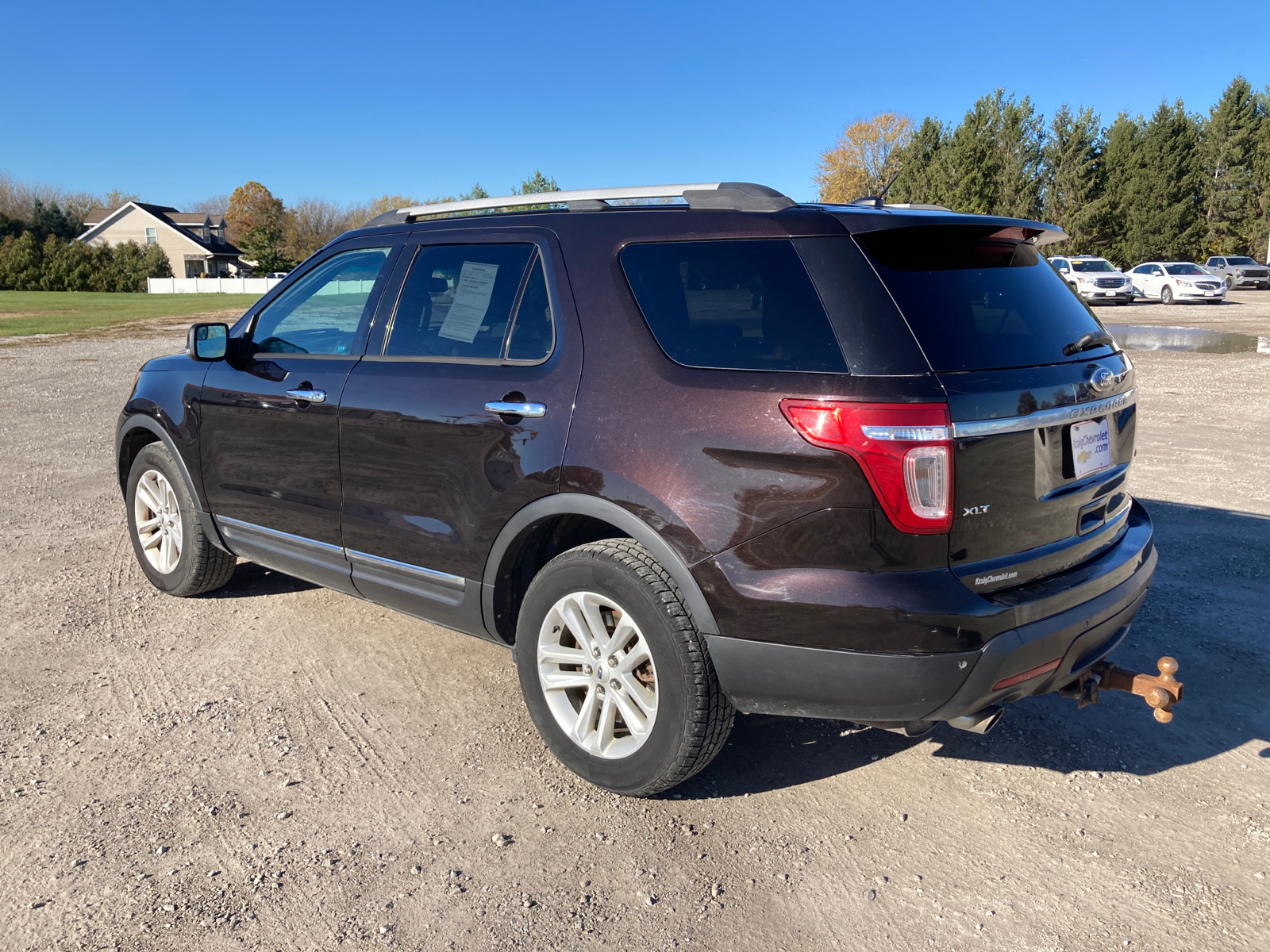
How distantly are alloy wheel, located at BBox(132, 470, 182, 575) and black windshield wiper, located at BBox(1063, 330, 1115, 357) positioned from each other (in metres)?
4.24

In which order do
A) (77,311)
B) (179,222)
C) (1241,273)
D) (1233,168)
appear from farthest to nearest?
1. (179,222)
2. (1233,168)
3. (1241,273)
4. (77,311)

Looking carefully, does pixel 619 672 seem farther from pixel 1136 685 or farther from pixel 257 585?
pixel 257 585

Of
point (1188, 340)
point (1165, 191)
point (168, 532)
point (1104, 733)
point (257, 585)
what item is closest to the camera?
point (1104, 733)

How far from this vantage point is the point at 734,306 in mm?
2967

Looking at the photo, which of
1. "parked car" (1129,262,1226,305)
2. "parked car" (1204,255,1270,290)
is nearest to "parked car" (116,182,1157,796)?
"parked car" (1129,262,1226,305)

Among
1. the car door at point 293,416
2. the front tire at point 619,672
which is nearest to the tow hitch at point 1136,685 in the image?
the front tire at point 619,672

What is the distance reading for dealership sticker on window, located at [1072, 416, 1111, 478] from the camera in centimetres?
298

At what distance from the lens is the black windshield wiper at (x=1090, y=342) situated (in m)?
3.09

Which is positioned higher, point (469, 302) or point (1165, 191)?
point (1165, 191)

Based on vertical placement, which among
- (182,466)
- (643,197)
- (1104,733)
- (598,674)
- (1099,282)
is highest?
(1099,282)

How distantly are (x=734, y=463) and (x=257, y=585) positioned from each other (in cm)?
362

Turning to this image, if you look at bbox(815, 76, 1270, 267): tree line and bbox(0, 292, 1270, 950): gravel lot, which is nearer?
bbox(0, 292, 1270, 950): gravel lot

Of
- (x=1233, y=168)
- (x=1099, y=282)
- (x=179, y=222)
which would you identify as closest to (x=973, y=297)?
(x=1099, y=282)

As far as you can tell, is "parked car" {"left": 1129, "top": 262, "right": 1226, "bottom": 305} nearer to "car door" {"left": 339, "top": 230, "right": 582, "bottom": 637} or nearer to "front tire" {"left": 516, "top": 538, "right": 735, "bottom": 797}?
"car door" {"left": 339, "top": 230, "right": 582, "bottom": 637}
